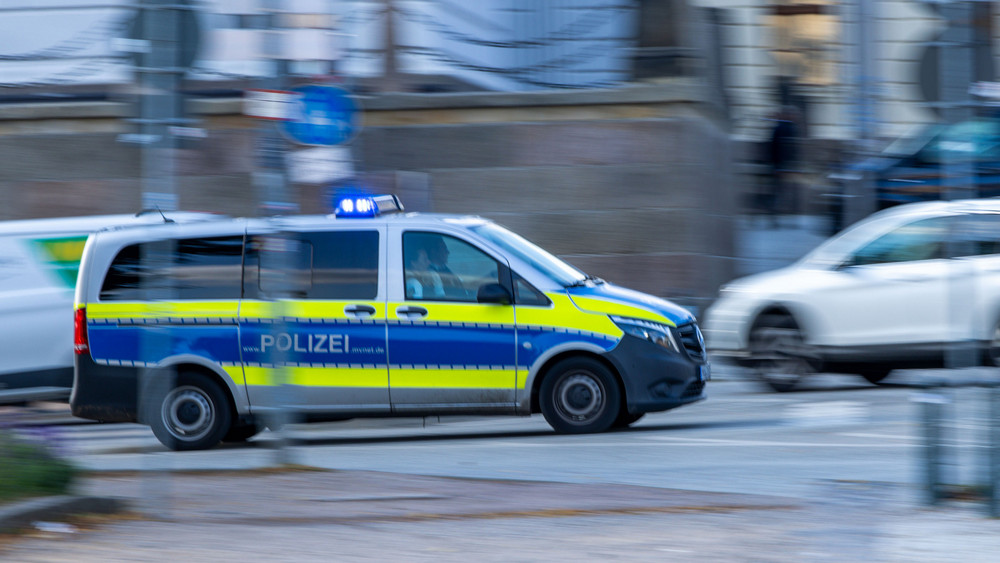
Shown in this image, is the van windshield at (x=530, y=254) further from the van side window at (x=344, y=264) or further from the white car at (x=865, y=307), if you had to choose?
the white car at (x=865, y=307)

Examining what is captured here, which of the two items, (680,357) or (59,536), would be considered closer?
(59,536)

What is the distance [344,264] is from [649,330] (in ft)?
7.17

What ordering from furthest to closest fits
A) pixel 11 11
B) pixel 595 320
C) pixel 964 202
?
pixel 11 11
pixel 595 320
pixel 964 202

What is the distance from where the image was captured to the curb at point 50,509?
21.0 ft

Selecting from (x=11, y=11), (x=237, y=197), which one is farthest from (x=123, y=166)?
(x=11, y=11)

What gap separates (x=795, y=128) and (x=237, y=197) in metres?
7.82

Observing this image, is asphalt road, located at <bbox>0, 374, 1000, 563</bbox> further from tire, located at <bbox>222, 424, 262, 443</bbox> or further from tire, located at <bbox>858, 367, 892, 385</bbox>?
tire, located at <bbox>858, 367, 892, 385</bbox>

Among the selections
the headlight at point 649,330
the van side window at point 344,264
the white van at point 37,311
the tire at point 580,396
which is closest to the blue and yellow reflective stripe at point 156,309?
the van side window at point 344,264

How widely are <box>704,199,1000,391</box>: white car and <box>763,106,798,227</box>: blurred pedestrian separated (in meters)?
7.27

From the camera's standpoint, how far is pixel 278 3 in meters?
8.98

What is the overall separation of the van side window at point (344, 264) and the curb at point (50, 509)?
11.7 ft

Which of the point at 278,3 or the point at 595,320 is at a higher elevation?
the point at 278,3

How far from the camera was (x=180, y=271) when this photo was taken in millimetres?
10789

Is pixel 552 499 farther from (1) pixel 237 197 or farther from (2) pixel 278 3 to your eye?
(1) pixel 237 197
